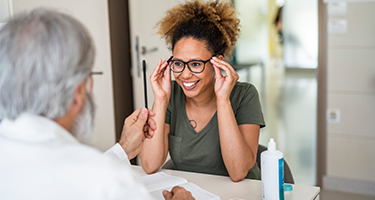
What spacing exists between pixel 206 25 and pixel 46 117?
1.04 m

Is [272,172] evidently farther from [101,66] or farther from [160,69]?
[101,66]

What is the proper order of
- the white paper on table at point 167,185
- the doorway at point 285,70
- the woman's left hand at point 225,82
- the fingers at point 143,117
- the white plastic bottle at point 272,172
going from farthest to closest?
the doorway at point 285,70 < the woman's left hand at point 225,82 < the fingers at point 143,117 < the white paper on table at point 167,185 < the white plastic bottle at point 272,172

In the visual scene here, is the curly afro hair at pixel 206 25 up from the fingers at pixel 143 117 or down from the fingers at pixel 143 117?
up

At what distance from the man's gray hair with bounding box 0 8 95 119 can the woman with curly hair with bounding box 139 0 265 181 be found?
83 centimetres

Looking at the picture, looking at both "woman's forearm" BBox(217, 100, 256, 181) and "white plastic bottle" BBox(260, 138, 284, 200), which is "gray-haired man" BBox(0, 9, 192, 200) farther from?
"woman's forearm" BBox(217, 100, 256, 181)

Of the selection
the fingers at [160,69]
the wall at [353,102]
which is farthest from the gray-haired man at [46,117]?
the wall at [353,102]

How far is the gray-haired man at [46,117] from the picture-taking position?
2.30 feet

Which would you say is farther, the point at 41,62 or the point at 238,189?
the point at 238,189

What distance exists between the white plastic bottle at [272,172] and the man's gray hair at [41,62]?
60 cm

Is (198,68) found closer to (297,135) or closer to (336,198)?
(336,198)

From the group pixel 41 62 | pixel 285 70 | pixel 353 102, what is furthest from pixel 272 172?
pixel 285 70

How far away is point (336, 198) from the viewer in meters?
2.77

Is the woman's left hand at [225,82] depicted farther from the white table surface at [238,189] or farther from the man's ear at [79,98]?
the man's ear at [79,98]

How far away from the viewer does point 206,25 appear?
5.49 feet
